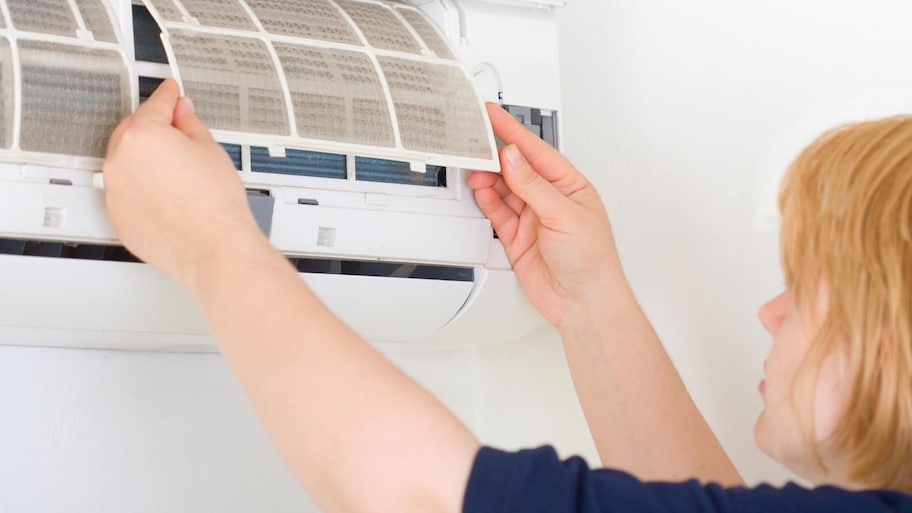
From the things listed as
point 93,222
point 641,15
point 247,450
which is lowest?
point 247,450

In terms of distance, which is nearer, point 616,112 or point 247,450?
point 247,450

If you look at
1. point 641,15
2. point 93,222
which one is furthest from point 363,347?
point 641,15

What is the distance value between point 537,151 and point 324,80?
0.22m

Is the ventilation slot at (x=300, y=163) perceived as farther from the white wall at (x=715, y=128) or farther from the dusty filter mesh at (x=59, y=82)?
the white wall at (x=715, y=128)

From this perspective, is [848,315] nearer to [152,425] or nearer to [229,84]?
[229,84]

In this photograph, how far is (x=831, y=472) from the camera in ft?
2.66

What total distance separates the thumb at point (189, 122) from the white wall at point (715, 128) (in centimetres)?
55

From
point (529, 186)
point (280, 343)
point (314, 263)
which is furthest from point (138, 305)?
point (529, 186)

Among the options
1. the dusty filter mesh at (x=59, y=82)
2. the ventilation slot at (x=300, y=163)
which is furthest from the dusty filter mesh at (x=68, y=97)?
the ventilation slot at (x=300, y=163)

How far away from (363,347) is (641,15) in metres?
0.66

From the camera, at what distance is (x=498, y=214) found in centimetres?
106

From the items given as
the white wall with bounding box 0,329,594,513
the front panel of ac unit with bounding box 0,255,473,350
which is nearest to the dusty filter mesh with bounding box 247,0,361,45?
the front panel of ac unit with bounding box 0,255,473,350

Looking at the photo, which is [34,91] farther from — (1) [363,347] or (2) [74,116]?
(1) [363,347]

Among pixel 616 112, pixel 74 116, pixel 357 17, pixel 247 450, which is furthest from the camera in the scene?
pixel 616 112
